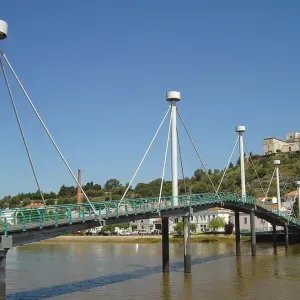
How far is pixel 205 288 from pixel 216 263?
17913 mm

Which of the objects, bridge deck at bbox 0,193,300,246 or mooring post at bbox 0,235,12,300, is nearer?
mooring post at bbox 0,235,12,300

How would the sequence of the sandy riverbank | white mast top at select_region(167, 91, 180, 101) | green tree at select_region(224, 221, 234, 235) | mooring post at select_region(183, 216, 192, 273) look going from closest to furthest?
1. mooring post at select_region(183, 216, 192, 273)
2. white mast top at select_region(167, 91, 180, 101)
3. the sandy riverbank
4. green tree at select_region(224, 221, 234, 235)

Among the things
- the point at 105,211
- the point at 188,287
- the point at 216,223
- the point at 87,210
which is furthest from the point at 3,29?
the point at 216,223

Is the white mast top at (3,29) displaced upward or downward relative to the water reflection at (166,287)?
upward

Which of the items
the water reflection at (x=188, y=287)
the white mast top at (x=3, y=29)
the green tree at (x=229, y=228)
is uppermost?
the white mast top at (x=3, y=29)

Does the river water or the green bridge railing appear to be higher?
the green bridge railing

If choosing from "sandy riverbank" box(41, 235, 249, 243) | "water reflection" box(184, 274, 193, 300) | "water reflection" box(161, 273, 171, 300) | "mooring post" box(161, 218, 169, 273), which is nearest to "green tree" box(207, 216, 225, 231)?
"sandy riverbank" box(41, 235, 249, 243)

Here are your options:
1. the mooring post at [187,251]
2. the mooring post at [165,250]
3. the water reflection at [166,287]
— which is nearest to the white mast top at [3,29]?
the water reflection at [166,287]

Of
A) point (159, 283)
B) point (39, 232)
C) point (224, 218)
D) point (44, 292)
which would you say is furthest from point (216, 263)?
point (224, 218)

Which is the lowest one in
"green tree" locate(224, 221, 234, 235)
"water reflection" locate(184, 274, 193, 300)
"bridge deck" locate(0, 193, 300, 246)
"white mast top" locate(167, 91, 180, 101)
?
"water reflection" locate(184, 274, 193, 300)

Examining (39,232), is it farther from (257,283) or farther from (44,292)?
(257,283)

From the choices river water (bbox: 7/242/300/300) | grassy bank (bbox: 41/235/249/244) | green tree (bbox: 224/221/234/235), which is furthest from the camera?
green tree (bbox: 224/221/234/235)

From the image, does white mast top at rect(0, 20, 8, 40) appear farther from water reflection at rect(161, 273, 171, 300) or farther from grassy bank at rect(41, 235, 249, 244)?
grassy bank at rect(41, 235, 249, 244)

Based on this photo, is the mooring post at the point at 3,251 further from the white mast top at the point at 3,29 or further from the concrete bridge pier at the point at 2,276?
the white mast top at the point at 3,29
